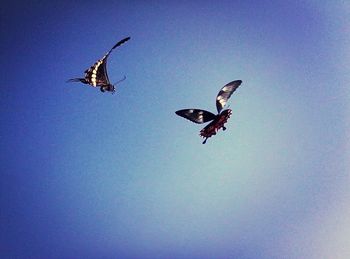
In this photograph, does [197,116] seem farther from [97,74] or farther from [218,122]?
[97,74]

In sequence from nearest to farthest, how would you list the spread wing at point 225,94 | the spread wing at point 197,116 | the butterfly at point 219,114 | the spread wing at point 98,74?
1. the spread wing at point 197,116
2. the butterfly at point 219,114
3. the spread wing at point 225,94
4. the spread wing at point 98,74

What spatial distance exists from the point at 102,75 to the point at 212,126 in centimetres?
192

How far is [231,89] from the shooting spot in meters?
5.13

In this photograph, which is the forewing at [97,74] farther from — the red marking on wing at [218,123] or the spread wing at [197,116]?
the red marking on wing at [218,123]

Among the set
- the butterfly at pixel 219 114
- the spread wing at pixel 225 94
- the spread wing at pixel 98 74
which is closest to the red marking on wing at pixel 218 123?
the butterfly at pixel 219 114

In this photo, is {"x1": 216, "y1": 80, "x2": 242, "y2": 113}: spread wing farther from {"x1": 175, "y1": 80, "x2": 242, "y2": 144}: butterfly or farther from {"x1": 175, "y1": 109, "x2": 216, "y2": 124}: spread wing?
{"x1": 175, "y1": 109, "x2": 216, "y2": 124}: spread wing

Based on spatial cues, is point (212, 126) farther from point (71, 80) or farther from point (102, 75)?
point (71, 80)

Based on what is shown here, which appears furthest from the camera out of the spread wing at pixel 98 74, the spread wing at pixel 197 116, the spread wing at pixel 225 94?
the spread wing at pixel 98 74

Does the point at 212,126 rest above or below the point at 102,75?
below

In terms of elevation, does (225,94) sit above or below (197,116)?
above

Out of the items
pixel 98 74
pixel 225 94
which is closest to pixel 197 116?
pixel 225 94

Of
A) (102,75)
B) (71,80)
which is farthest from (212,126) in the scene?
(71,80)

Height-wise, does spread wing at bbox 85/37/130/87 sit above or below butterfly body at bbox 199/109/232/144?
above

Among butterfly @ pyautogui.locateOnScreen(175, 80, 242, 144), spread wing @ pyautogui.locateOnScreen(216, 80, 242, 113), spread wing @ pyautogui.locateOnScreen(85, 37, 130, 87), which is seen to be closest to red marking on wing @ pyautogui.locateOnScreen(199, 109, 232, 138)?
butterfly @ pyautogui.locateOnScreen(175, 80, 242, 144)
